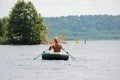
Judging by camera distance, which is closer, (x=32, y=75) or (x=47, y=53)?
(x=32, y=75)

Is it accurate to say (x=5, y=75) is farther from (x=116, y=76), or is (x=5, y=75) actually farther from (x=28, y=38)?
(x=28, y=38)

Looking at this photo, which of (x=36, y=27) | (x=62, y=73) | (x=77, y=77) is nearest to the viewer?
(x=77, y=77)

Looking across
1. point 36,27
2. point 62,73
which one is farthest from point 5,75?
point 36,27

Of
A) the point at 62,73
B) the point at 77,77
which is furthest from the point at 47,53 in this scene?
the point at 77,77

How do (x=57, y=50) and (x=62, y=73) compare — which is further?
(x=57, y=50)

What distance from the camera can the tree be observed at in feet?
351

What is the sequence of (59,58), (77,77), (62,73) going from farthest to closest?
1. (59,58)
2. (62,73)
3. (77,77)

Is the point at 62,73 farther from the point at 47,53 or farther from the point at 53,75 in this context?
the point at 47,53

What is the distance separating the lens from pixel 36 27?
10656 centimetres

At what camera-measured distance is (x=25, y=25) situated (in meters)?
108

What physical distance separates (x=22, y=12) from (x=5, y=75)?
249ft

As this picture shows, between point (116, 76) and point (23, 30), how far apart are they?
75507 mm

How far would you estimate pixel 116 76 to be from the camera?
3422cm

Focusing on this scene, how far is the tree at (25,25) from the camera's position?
106875mm
